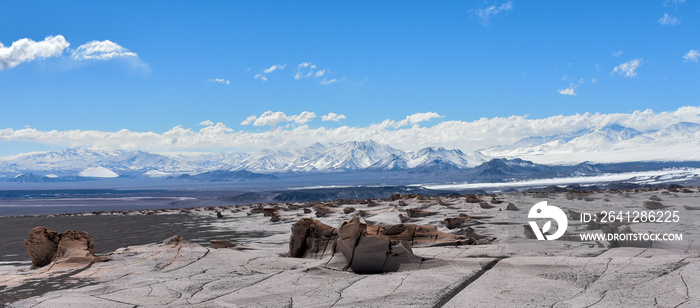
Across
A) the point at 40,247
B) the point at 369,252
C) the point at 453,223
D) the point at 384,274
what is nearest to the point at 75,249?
the point at 40,247

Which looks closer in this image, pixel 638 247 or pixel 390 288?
pixel 390 288

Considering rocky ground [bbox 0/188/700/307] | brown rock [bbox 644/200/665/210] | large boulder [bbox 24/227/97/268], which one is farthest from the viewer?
brown rock [bbox 644/200/665/210]

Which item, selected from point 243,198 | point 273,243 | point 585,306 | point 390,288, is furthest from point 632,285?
point 243,198

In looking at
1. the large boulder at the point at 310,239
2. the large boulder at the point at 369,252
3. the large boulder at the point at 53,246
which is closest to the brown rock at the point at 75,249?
the large boulder at the point at 53,246

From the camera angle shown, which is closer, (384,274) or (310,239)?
(384,274)

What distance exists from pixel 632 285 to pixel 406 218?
365 inches

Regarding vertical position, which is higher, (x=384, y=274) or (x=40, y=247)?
(x=40, y=247)

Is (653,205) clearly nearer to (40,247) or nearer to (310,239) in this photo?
(310,239)

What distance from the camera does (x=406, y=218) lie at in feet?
46.3

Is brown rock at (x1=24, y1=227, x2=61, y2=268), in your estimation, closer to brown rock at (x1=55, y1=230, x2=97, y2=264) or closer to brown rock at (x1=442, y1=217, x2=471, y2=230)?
brown rock at (x1=55, y1=230, x2=97, y2=264)

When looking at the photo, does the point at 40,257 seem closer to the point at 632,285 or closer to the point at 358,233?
the point at 358,233

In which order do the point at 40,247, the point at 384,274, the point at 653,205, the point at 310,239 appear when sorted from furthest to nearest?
the point at 653,205
the point at 310,239
the point at 40,247
the point at 384,274

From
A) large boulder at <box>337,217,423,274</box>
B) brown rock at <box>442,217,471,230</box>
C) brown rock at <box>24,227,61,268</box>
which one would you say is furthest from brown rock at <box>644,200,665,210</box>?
brown rock at <box>24,227,61,268</box>

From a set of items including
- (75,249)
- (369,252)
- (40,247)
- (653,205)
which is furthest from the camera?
(653,205)
